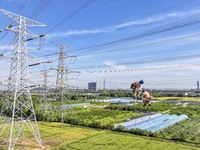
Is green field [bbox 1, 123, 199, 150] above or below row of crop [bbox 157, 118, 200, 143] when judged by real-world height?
below

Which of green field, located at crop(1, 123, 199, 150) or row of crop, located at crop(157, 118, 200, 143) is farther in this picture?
row of crop, located at crop(157, 118, 200, 143)

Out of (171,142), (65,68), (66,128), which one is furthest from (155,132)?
(65,68)

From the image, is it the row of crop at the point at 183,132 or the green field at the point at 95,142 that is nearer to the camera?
the green field at the point at 95,142

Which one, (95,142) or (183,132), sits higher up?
(183,132)

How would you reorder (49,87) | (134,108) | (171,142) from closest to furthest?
(171,142) → (49,87) → (134,108)

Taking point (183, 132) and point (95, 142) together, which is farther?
point (183, 132)

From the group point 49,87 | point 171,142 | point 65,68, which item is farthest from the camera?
point 49,87

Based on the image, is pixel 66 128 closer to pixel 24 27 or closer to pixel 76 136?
pixel 76 136

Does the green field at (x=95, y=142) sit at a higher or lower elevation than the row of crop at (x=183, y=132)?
lower
